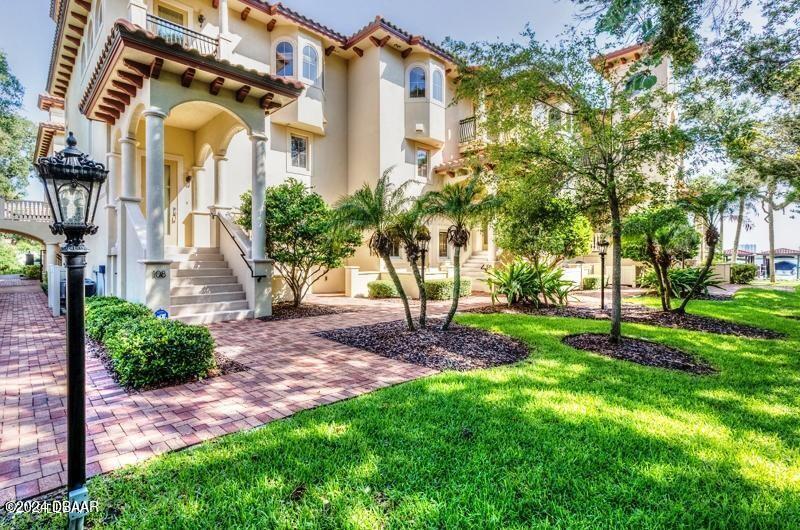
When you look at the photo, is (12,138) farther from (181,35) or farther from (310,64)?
(310,64)

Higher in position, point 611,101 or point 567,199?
point 611,101

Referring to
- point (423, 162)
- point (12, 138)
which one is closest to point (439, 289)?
point (423, 162)

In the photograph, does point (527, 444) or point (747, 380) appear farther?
point (747, 380)

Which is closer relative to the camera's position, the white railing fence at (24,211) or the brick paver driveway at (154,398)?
the brick paver driveway at (154,398)

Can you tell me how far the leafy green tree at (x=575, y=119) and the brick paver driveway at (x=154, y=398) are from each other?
428 cm

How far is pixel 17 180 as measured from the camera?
26.3 meters

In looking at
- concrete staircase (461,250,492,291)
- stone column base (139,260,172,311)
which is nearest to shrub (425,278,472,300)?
concrete staircase (461,250,492,291)

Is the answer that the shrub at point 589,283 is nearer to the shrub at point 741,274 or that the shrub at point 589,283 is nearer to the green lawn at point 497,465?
the shrub at point 741,274

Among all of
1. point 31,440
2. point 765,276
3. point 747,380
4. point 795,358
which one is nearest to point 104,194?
point 31,440

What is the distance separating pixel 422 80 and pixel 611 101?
452 inches

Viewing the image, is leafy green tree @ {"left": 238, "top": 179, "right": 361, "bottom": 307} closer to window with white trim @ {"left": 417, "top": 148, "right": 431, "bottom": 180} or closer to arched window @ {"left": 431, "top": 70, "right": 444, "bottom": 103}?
window with white trim @ {"left": 417, "top": 148, "right": 431, "bottom": 180}

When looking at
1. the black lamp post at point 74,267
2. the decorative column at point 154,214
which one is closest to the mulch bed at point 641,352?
the black lamp post at point 74,267

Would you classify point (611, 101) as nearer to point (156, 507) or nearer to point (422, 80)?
point (156, 507)

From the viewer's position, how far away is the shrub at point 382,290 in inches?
557
